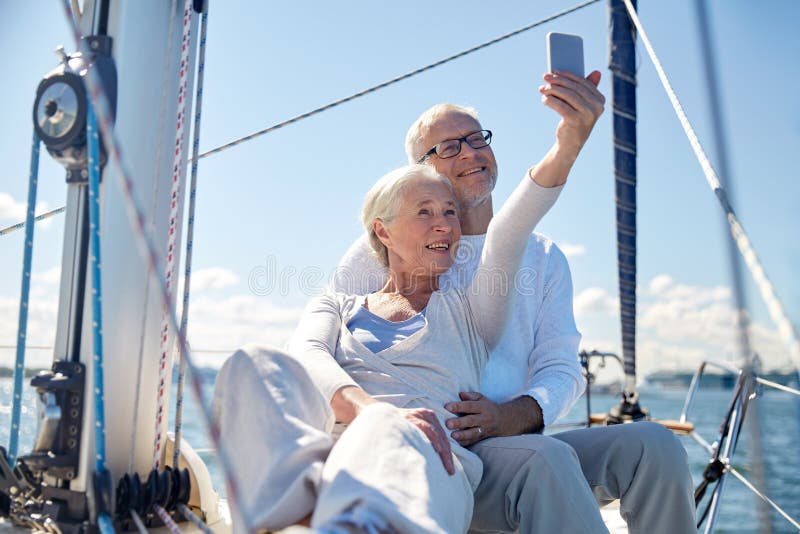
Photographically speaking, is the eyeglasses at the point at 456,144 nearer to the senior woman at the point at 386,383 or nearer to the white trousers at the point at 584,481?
the senior woman at the point at 386,383

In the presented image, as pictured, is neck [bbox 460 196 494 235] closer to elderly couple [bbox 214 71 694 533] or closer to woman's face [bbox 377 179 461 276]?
elderly couple [bbox 214 71 694 533]

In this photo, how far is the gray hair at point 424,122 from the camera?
2.38m

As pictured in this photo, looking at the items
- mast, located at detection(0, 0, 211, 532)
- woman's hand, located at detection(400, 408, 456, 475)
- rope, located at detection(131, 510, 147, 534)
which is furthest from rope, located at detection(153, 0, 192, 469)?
woman's hand, located at detection(400, 408, 456, 475)

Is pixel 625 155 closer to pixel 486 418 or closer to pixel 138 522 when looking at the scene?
pixel 486 418

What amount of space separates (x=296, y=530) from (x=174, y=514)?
53cm

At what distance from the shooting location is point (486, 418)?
1.60 m

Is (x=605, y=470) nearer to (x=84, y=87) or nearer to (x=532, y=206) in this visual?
(x=532, y=206)

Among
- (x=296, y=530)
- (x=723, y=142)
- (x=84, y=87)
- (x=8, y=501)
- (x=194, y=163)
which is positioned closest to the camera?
(x=723, y=142)

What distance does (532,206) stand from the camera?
5.17 ft

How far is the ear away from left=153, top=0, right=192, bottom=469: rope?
0.60 metres

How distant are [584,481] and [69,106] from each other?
1.16m

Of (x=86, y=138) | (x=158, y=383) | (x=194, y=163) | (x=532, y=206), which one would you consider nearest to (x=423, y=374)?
(x=532, y=206)

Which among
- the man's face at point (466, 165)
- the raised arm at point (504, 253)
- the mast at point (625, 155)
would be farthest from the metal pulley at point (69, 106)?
the mast at point (625, 155)

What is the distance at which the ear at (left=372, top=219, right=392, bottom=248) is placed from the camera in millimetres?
1927
